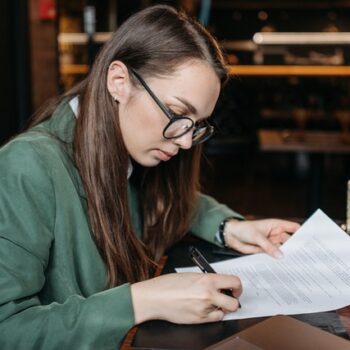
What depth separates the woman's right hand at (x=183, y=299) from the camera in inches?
36.8

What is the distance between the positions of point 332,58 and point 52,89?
5.26 meters

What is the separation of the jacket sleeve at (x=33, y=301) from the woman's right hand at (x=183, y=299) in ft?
0.08

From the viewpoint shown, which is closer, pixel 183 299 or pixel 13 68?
pixel 183 299

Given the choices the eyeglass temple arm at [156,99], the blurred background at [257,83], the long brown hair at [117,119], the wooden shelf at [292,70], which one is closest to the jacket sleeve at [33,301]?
the long brown hair at [117,119]

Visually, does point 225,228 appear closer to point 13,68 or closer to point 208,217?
point 208,217

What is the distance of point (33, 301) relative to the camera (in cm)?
99

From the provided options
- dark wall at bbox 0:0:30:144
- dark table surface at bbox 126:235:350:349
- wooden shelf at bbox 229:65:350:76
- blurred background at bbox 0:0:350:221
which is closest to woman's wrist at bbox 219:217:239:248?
blurred background at bbox 0:0:350:221

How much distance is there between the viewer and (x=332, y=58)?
8.70 m

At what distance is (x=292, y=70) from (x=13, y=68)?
226 inches

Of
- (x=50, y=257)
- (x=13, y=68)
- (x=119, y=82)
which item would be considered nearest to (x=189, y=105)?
(x=119, y=82)

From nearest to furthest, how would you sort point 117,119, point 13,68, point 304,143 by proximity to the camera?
point 117,119 → point 13,68 → point 304,143

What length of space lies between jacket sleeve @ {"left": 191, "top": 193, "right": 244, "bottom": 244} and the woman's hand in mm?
54

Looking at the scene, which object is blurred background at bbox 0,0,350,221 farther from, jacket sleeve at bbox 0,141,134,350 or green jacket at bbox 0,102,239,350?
jacket sleeve at bbox 0,141,134,350

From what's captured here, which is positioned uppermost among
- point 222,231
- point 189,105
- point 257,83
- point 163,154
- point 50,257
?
point 189,105
